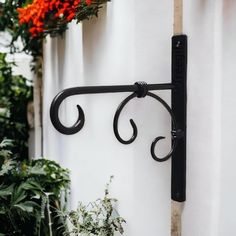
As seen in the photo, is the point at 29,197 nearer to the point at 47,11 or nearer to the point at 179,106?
the point at 47,11

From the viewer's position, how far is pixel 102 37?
1.30 meters

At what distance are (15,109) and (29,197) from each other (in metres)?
1.40

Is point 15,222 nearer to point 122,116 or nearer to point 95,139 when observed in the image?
point 95,139

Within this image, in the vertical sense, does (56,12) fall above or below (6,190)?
above

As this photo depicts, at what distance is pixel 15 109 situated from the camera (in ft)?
9.73

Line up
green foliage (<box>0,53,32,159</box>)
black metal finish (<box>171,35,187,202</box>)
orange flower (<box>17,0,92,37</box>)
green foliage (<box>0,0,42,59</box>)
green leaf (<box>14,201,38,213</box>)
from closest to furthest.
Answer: black metal finish (<box>171,35,187,202</box>) < orange flower (<box>17,0,92,37</box>) < green leaf (<box>14,201,38,213</box>) < green foliage (<box>0,0,42,59</box>) < green foliage (<box>0,53,32,159</box>)

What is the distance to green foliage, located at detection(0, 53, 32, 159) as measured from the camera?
9.58 feet

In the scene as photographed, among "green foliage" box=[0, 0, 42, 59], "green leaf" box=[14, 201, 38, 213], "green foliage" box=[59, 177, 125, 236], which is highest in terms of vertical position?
"green foliage" box=[0, 0, 42, 59]

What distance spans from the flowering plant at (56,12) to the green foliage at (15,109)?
1180 millimetres

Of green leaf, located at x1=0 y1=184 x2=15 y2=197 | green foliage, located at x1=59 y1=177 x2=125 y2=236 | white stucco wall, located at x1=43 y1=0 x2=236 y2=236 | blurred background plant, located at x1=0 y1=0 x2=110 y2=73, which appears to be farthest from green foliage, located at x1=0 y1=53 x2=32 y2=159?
green foliage, located at x1=59 y1=177 x2=125 y2=236

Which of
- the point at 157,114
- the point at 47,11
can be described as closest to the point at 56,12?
the point at 47,11

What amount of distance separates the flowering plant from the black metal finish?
0.41 meters

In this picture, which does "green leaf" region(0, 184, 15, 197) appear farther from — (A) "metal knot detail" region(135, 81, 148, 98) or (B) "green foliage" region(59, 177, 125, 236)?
(A) "metal knot detail" region(135, 81, 148, 98)

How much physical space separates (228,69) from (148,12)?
311 millimetres
